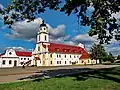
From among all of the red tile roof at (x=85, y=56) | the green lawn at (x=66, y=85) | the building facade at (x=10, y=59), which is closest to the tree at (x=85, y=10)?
the green lawn at (x=66, y=85)

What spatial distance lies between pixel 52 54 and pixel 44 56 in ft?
11.9

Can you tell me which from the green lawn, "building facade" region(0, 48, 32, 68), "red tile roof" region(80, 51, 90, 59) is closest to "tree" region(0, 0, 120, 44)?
the green lawn

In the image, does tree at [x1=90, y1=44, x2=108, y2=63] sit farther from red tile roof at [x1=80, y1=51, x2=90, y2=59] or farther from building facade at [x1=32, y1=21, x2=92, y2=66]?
building facade at [x1=32, y1=21, x2=92, y2=66]

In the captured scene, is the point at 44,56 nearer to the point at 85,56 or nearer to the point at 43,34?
the point at 43,34

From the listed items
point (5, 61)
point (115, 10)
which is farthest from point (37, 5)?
point (5, 61)

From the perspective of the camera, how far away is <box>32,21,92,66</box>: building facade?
103 m

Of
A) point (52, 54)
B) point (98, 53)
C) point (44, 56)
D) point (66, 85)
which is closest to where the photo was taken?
point (66, 85)

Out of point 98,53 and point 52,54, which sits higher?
point 98,53

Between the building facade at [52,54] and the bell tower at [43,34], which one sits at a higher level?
the bell tower at [43,34]

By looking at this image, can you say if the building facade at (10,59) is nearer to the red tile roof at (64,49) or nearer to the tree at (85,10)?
the red tile roof at (64,49)

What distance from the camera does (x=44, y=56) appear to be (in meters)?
104

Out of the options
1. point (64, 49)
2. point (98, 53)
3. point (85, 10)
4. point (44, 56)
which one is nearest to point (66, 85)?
point (85, 10)

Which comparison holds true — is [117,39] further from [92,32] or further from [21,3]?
[21,3]

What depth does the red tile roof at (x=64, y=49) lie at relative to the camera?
106 meters
